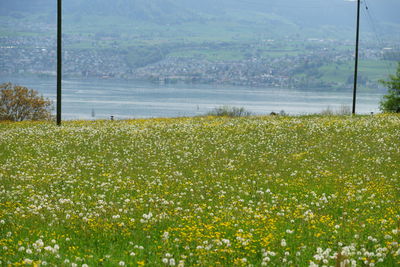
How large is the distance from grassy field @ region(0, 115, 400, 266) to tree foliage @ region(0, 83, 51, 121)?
2840cm

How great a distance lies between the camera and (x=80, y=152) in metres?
23.5

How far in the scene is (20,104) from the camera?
180 feet

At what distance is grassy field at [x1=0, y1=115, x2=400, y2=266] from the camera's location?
31.2ft

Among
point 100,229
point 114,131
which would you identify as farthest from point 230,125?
point 100,229

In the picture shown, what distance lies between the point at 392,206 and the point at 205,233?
5.14 meters

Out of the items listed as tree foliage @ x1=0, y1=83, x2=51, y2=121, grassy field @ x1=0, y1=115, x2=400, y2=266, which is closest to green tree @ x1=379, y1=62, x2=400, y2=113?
grassy field @ x1=0, y1=115, x2=400, y2=266

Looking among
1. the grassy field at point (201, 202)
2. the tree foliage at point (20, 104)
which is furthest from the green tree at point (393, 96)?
the tree foliage at point (20, 104)

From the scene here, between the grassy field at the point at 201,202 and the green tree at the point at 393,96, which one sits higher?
the green tree at the point at 393,96

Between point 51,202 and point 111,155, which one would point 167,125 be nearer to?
point 111,155

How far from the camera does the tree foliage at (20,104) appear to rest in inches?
2106

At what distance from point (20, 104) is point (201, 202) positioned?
45054mm

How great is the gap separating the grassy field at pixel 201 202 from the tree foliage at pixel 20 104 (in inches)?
1118

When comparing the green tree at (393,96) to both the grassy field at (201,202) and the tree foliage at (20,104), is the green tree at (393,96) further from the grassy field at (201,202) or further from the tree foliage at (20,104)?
the tree foliage at (20,104)

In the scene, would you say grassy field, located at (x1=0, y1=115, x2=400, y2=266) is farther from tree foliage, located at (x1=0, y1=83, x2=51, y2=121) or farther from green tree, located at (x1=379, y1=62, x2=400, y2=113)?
green tree, located at (x1=379, y1=62, x2=400, y2=113)
